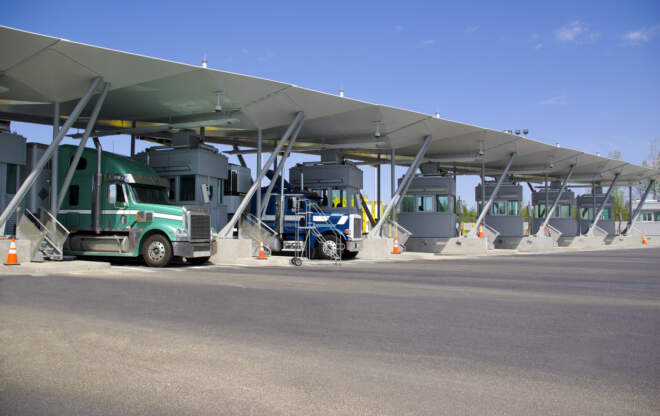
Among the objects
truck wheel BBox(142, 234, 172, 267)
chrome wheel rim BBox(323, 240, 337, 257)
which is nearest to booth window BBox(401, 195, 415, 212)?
chrome wheel rim BBox(323, 240, 337, 257)

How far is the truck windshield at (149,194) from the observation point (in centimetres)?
1598

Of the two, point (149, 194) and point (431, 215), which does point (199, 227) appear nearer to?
point (149, 194)

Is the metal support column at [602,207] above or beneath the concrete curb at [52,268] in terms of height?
above

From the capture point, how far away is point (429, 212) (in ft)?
92.8

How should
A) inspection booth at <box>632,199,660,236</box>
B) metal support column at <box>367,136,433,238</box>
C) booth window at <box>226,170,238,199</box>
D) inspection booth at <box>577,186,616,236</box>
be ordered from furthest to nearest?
inspection booth at <box>632,199,660,236</box> → inspection booth at <box>577,186,616,236</box> → metal support column at <box>367,136,433,238</box> → booth window at <box>226,170,238,199</box>

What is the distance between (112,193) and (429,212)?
17084mm

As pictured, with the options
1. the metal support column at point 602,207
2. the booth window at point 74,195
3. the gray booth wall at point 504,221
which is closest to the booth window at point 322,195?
the booth window at point 74,195

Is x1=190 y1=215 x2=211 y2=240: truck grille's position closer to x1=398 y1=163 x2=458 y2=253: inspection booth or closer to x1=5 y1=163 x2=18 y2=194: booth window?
x1=5 y1=163 x2=18 y2=194: booth window

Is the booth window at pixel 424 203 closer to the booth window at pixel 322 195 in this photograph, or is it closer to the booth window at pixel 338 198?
the booth window at pixel 338 198

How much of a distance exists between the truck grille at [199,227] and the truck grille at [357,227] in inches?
233

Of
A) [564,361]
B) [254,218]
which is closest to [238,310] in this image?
[564,361]

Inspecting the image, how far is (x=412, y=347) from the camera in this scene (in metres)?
5.59

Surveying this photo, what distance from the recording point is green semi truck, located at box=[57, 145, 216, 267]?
609 inches

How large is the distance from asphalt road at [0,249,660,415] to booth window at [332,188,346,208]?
12.0m
